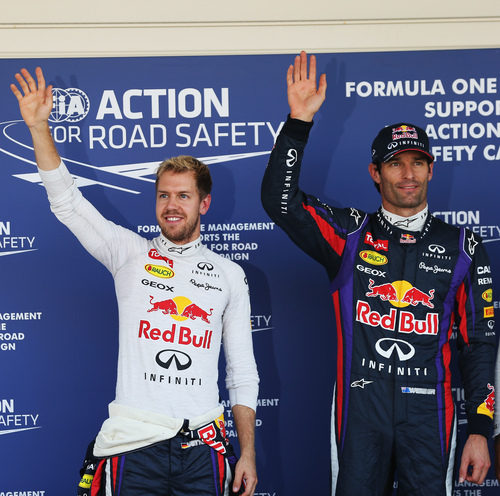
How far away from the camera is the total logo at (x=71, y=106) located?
258 cm

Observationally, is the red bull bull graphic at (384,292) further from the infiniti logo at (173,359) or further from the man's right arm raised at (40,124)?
the man's right arm raised at (40,124)

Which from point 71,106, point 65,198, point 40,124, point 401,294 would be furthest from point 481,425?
point 71,106

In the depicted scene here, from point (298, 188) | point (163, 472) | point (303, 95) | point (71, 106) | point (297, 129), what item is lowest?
point (163, 472)

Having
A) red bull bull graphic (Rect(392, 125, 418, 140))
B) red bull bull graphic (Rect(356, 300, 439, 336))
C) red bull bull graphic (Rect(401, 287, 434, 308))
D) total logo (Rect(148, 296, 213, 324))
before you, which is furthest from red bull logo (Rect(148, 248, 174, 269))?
red bull bull graphic (Rect(392, 125, 418, 140))

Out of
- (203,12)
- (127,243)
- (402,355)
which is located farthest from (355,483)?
(203,12)

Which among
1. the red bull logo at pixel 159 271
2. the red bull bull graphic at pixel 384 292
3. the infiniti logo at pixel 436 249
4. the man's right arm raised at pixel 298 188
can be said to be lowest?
the red bull bull graphic at pixel 384 292

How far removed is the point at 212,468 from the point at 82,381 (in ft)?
3.00

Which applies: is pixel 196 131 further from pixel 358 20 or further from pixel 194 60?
pixel 358 20

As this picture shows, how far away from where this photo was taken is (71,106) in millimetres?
2586

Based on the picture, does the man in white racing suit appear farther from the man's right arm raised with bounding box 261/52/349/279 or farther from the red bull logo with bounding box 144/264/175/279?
the man's right arm raised with bounding box 261/52/349/279

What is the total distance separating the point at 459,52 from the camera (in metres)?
2.60

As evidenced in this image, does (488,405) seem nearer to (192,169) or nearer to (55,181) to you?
(192,169)

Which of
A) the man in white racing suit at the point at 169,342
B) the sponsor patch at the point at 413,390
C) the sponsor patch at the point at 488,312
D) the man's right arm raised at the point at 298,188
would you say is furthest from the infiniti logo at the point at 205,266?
the sponsor patch at the point at 488,312

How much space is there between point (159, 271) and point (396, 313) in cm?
73
